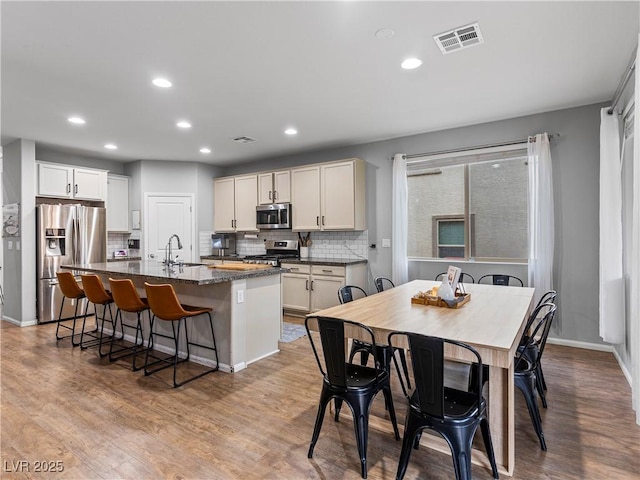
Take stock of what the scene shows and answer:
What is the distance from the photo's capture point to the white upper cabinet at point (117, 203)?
6352 millimetres

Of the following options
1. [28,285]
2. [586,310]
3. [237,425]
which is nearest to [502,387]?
[237,425]

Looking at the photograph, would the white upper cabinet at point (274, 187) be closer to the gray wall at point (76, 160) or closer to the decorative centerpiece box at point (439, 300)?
the gray wall at point (76, 160)

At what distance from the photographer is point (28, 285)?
507 centimetres

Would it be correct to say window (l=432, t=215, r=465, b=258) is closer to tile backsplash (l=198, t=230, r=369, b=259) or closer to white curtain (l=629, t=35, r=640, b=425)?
tile backsplash (l=198, t=230, r=369, b=259)

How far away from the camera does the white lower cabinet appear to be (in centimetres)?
508

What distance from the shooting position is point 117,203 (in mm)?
6449

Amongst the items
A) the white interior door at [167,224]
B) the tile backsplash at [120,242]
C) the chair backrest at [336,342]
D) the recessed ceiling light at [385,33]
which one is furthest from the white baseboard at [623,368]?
the tile backsplash at [120,242]

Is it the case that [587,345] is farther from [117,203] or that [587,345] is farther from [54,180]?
[54,180]

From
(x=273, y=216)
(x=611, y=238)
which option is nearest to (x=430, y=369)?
(x=611, y=238)

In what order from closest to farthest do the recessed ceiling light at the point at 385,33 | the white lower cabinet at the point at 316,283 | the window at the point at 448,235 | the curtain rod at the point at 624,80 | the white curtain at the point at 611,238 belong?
the recessed ceiling light at the point at 385,33 < the curtain rod at the point at 624,80 < the white curtain at the point at 611,238 < the white lower cabinet at the point at 316,283 < the window at the point at 448,235

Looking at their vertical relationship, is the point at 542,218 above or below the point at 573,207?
below

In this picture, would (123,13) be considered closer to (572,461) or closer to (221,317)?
(221,317)

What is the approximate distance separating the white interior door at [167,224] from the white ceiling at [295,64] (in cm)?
195

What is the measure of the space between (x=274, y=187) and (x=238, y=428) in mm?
4281
